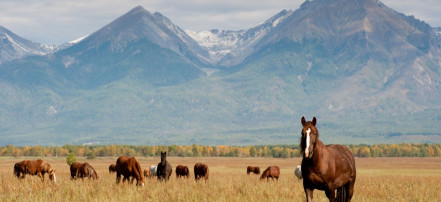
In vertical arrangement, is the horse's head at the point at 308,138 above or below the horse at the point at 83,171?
above

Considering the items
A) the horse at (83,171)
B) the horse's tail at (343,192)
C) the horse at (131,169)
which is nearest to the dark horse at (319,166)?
the horse's tail at (343,192)

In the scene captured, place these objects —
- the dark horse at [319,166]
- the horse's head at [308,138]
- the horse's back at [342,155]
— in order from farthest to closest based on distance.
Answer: the horse's back at [342,155], the dark horse at [319,166], the horse's head at [308,138]

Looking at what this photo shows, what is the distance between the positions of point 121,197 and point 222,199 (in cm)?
340

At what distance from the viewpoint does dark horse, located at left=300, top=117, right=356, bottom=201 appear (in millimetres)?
19141

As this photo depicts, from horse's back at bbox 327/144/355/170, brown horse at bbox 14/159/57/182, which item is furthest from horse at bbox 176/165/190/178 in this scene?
horse's back at bbox 327/144/355/170

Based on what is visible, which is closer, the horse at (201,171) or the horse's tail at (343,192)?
the horse's tail at (343,192)

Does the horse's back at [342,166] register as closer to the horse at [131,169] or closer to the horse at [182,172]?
the horse at [131,169]

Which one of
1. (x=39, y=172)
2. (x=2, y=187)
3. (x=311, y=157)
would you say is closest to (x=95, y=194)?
(x=2, y=187)

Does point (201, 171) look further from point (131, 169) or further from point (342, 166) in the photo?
point (342, 166)

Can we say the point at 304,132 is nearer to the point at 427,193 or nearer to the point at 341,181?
the point at 341,181

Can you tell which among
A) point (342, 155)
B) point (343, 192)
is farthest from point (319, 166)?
point (343, 192)

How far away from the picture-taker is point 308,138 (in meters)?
18.9

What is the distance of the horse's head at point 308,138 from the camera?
1886 cm

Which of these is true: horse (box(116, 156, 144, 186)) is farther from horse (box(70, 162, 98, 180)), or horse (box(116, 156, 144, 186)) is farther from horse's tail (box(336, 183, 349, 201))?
horse's tail (box(336, 183, 349, 201))
